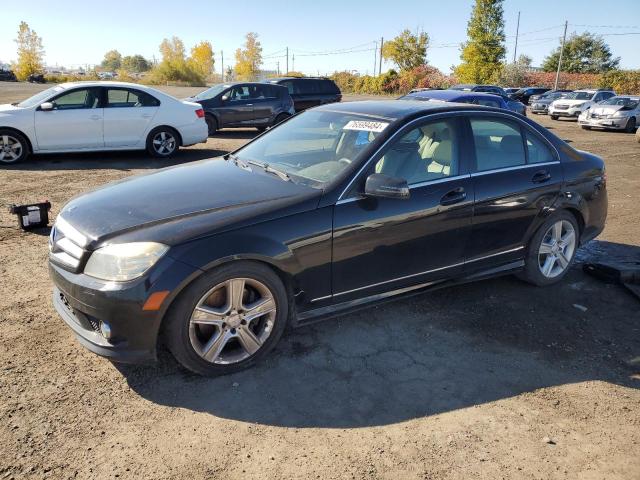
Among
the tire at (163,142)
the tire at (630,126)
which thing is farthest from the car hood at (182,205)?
the tire at (630,126)

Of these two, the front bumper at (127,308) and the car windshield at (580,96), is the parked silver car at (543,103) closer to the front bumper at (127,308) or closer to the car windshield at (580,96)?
the car windshield at (580,96)

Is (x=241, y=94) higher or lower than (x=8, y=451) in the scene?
higher

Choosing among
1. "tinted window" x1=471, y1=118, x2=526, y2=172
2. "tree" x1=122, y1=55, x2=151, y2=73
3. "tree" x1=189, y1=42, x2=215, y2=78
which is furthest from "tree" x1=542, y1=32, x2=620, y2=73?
"tree" x1=122, y1=55, x2=151, y2=73

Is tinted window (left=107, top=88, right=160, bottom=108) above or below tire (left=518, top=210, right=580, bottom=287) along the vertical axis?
above

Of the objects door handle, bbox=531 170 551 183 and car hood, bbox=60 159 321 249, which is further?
door handle, bbox=531 170 551 183

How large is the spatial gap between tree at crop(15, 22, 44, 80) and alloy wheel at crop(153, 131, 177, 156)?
62821mm

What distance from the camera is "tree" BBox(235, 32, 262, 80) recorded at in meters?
88.6

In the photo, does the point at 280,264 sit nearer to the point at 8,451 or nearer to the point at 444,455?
the point at 444,455

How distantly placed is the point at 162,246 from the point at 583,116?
71.6 ft

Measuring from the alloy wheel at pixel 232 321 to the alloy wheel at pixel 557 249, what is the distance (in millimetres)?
2735

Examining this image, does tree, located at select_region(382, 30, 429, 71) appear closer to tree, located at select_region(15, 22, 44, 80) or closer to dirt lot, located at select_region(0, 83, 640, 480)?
tree, located at select_region(15, 22, 44, 80)

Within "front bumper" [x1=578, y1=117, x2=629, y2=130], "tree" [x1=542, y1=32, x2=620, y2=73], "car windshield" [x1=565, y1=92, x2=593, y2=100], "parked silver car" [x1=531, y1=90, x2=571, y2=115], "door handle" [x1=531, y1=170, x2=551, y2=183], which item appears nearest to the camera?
"door handle" [x1=531, y1=170, x2=551, y2=183]

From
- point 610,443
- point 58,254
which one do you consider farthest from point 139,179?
point 610,443

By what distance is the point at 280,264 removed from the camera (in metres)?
3.19
